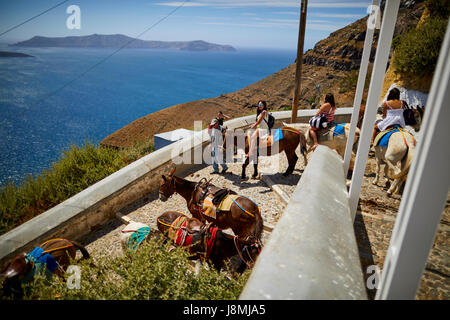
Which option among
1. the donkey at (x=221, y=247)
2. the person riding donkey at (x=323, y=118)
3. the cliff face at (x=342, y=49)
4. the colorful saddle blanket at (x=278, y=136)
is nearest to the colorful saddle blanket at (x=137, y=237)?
the donkey at (x=221, y=247)

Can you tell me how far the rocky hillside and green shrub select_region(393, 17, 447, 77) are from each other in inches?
672

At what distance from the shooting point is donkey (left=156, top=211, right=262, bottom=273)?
4406 mm

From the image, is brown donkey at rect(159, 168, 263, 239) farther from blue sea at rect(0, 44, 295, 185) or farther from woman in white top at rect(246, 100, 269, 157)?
blue sea at rect(0, 44, 295, 185)

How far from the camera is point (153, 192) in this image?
324 inches

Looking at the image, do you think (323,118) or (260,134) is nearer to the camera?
(323,118)

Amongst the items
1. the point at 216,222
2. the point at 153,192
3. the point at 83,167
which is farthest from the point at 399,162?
the point at 83,167

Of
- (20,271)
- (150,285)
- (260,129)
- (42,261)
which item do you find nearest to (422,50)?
(260,129)

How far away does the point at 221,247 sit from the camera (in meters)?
4.56

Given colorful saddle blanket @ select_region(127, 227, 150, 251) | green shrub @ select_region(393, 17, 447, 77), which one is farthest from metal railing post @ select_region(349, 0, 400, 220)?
green shrub @ select_region(393, 17, 447, 77)

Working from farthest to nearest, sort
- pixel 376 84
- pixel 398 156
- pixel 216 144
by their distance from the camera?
pixel 216 144 → pixel 398 156 → pixel 376 84

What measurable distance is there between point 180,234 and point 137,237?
0.92 metres

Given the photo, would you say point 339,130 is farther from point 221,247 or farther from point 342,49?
point 342,49
